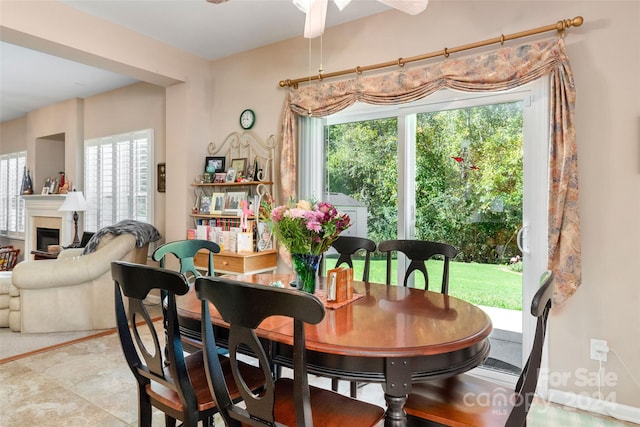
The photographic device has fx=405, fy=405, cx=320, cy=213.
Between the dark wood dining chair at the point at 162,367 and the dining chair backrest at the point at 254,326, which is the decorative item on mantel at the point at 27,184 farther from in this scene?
the dining chair backrest at the point at 254,326

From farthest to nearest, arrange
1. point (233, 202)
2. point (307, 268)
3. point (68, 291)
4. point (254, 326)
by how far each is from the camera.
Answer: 1. point (233, 202)
2. point (68, 291)
3. point (307, 268)
4. point (254, 326)

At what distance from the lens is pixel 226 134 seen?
4367 millimetres

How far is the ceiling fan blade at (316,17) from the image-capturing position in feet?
6.93

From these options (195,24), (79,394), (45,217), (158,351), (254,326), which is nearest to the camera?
(254,326)

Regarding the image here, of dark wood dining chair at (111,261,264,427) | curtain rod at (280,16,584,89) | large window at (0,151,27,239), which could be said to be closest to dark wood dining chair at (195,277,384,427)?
dark wood dining chair at (111,261,264,427)

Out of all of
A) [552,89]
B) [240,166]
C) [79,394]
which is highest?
[552,89]

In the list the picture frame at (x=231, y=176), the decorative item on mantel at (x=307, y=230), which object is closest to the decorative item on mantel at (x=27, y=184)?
the picture frame at (x=231, y=176)

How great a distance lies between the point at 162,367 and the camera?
1651 millimetres

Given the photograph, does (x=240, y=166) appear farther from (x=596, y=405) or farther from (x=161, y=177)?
(x=596, y=405)

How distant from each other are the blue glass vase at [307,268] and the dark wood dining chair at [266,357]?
20.3 inches

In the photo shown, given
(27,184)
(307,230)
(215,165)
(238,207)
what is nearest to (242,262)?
(238,207)

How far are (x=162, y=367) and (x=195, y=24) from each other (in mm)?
3033

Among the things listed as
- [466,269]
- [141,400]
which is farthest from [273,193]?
[141,400]

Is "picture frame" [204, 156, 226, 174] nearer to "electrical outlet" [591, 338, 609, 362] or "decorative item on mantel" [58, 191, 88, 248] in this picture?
"decorative item on mantel" [58, 191, 88, 248]
